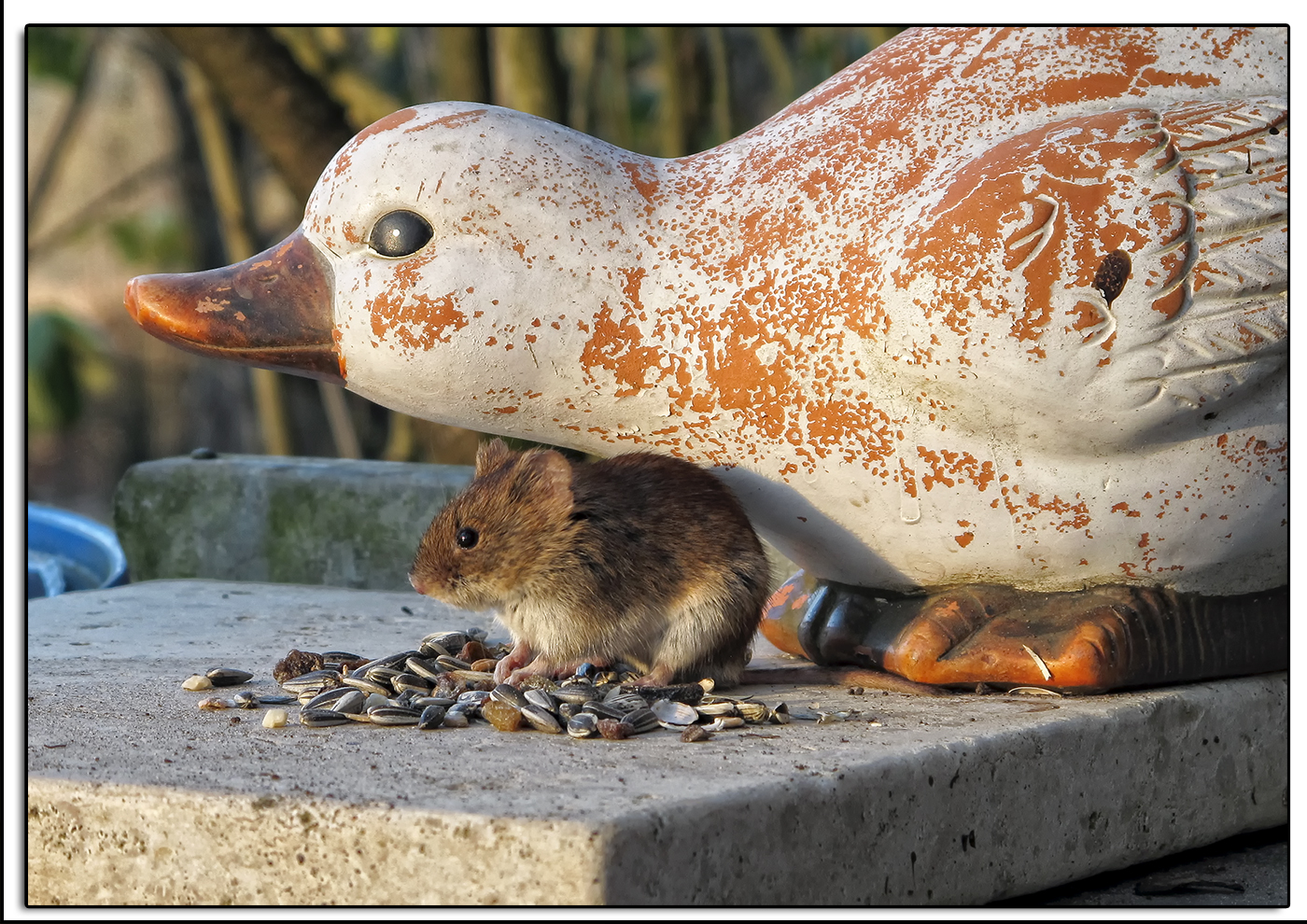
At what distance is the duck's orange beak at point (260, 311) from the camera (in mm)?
2727

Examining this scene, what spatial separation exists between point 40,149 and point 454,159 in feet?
43.0

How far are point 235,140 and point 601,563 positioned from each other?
6.81 metres

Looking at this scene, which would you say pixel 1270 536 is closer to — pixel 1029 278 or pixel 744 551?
pixel 1029 278

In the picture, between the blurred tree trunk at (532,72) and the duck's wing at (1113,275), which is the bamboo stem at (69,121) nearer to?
the blurred tree trunk at (532,72)

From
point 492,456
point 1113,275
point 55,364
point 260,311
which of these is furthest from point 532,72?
point 55,364

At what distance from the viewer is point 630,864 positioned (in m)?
1.82

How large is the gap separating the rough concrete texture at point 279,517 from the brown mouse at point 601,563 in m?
1.63

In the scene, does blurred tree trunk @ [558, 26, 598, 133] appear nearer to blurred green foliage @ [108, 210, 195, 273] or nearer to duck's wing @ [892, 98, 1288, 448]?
blurred green foliage @ [108, 210, 195, 273]

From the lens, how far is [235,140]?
8.62 m

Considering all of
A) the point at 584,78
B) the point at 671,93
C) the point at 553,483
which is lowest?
the point at 553,483

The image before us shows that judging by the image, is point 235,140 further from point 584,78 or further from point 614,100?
point 614,100

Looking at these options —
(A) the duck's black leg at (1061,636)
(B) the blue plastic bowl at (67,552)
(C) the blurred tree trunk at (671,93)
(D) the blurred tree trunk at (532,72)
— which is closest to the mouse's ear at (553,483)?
(A) the duck's black leg at (1061,636)

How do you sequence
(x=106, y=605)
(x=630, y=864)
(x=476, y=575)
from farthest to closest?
1. (x=106, y=605)
2. (x=476, y=575)
3. (x=630, y=864)
